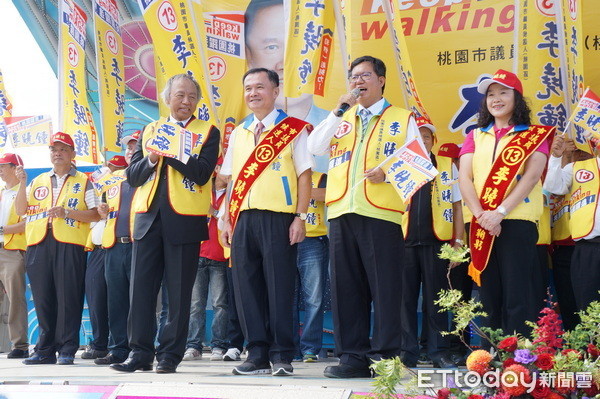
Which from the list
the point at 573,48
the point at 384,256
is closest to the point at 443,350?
the point at 384,256

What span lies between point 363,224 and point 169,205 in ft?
3.78

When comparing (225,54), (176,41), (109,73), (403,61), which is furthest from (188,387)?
(109,73)

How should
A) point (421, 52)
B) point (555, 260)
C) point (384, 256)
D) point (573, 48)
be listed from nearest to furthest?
point (384, 256) < point (573, 48) < point (555, 260) < point (421, 52)

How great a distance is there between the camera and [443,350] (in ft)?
16.5

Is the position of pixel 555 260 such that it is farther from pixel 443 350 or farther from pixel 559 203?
pixel 443 350

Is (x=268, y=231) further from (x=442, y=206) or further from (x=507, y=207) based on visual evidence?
(x=442, y=206)

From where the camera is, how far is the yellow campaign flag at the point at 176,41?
5.92m

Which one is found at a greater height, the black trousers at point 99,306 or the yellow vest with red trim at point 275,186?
the yellow vest with red trim at point 275,186

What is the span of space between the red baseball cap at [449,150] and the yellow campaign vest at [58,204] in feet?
9.37

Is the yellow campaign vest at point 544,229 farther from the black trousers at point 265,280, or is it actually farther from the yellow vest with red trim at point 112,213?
the yellow vest with red trim at point 112,213

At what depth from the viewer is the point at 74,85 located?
6.89 meters

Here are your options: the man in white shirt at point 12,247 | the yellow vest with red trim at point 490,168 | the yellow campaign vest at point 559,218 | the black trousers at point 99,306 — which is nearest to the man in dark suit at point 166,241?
the yellow vest with red trim at point 490,168

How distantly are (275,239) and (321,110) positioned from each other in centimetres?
276

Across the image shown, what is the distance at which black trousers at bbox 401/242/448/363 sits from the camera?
16.4 ft
